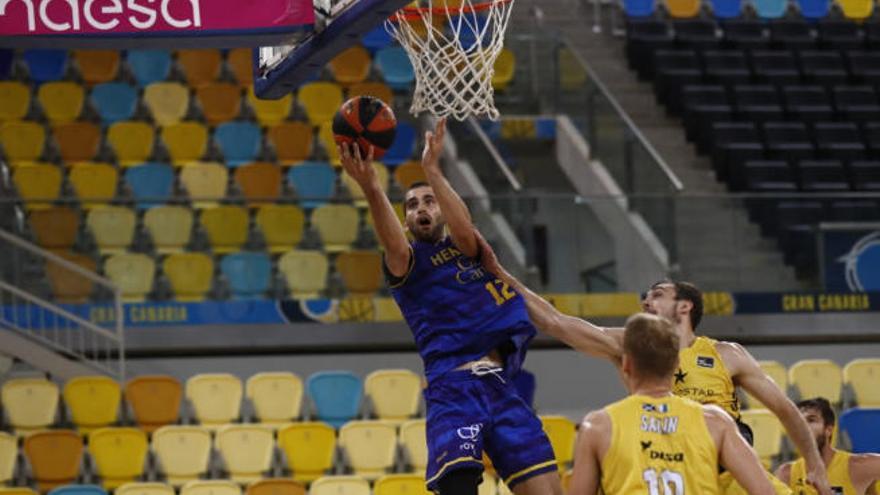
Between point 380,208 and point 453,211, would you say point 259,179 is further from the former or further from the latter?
point 380,208

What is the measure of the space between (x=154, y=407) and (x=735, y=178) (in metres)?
6.99

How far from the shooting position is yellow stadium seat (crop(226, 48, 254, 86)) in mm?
18578

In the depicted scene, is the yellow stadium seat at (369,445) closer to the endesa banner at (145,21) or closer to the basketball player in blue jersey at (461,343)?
the endesa banner at (145,21)

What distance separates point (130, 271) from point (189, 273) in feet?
1.51

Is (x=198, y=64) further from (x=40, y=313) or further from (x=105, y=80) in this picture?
(x=40, y=313)

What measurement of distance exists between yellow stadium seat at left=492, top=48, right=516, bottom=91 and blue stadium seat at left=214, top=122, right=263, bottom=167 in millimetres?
2377

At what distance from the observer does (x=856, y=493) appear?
10.2m

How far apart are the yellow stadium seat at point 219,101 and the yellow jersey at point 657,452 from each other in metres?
12.3

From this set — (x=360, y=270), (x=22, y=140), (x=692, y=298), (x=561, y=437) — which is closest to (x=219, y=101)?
(x=22, y=140)

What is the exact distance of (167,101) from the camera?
18.0m

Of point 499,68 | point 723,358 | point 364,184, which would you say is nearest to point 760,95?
point 499,68

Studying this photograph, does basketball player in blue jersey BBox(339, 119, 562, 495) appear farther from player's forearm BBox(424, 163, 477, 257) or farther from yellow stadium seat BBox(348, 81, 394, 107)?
yellow stadium seat BBox(348, 81, 394, 107)

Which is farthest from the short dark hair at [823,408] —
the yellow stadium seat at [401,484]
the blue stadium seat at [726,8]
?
the blue stadium seat at [726,8]

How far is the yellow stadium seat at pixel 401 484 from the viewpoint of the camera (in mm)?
12227
